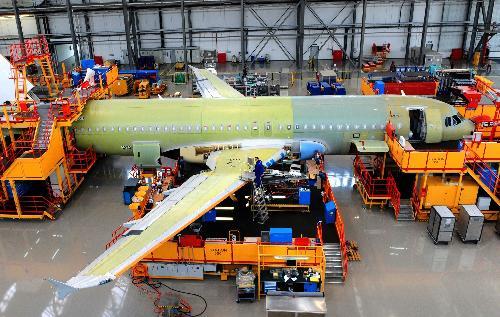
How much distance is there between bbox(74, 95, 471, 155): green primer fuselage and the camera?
2612 centimetres

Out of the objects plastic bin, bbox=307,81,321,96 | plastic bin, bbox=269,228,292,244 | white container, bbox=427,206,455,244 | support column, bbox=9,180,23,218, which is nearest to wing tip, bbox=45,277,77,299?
plastic bin, bbox=269,228,292,244

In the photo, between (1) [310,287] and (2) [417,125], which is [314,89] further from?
(1) [310,287]

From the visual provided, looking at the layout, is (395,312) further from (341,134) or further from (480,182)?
(341,134)

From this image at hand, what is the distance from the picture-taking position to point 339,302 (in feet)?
60.0

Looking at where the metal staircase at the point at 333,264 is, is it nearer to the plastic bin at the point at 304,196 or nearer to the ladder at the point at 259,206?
the plastic bin at the point at 304,196

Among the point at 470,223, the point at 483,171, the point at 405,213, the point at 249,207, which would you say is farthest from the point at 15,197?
the point at 483,171

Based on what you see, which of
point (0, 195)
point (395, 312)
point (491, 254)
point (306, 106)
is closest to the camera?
point (395, 312)

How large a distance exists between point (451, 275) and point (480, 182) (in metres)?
6.01

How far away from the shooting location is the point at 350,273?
65.4ft

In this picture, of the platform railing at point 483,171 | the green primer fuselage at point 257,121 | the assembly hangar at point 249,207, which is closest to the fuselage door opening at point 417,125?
the assembly hangar at point 249,207

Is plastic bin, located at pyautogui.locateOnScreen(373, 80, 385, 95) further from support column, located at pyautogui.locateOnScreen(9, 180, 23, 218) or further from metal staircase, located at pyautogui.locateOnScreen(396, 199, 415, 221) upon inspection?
support column, located at pyautogui.locateOnScreen(9, 180, 23, 218)

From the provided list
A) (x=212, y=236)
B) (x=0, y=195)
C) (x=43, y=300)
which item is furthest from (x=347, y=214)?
(x=0, y=195)

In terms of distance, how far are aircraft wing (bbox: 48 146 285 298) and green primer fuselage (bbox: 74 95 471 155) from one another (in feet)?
5.03

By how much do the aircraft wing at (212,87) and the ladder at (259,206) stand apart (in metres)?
11.8
